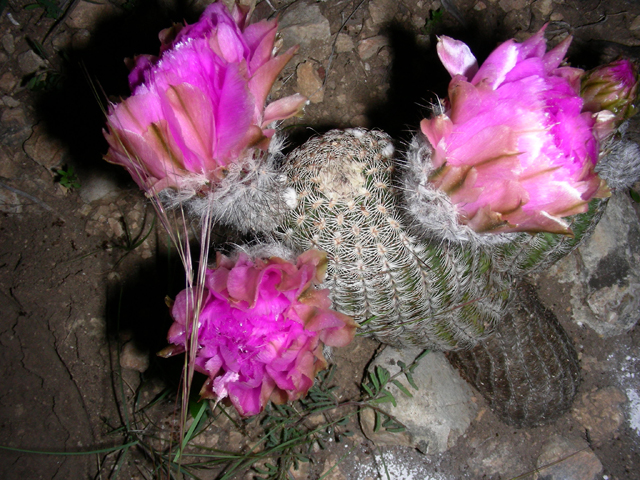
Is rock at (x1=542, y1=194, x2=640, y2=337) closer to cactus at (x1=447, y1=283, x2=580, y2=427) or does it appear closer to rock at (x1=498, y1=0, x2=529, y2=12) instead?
cactus at (x1=447, y1=283, x2=580, y2=427)

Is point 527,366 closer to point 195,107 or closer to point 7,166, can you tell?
point 195,107

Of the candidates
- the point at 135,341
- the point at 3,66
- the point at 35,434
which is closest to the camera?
the point at 35,434

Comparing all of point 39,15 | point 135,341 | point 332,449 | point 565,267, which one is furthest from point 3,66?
point 565,267

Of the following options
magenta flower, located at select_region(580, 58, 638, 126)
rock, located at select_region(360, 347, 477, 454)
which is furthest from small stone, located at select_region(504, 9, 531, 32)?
rock, located at select_region(360, 347, 477, 454)

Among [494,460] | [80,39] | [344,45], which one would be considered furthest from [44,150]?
[494,460]

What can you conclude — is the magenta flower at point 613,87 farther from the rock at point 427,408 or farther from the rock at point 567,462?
the rock at point 567,462

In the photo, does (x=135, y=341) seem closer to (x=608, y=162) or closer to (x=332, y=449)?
(x=332, y=449)
